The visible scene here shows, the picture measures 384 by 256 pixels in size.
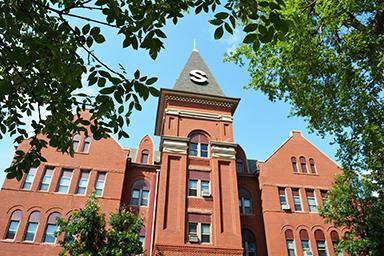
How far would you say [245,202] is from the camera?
82.9 feet

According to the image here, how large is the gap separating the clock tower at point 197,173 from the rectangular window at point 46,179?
8678 millimetres

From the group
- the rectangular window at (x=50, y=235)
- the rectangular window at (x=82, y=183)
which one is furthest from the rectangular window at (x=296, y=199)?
the rectangular window at (x=50, y=235)

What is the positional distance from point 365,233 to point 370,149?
8.22m

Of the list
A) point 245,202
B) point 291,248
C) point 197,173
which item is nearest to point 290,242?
point 291,248

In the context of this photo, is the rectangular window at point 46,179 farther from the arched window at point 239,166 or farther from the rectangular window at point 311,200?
the rectangular window at point 311,200

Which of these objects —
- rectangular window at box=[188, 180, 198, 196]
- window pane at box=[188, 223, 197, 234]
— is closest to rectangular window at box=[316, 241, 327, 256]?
window pane at box=[188, 223, 197, 234]

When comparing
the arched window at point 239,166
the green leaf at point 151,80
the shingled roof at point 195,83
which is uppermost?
the shingled roof at point 195,83

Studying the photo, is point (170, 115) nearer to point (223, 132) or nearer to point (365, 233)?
point (223, 132)

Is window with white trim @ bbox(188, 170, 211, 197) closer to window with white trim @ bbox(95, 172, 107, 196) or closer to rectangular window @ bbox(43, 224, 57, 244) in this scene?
window with white trim @ bbox(95, 172, 107, 196)

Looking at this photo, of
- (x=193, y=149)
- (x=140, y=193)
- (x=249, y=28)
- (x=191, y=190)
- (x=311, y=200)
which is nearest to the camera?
(x=249, y=28)

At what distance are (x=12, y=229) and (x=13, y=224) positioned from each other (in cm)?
33

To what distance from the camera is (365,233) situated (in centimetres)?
1856

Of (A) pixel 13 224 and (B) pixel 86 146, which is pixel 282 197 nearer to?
(B) pixel 86 146

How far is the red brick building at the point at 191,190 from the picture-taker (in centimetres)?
2067
